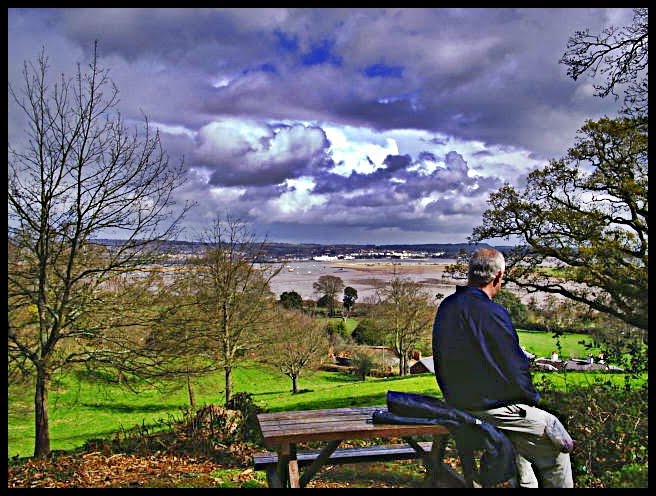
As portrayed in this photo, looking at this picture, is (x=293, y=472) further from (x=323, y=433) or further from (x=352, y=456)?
(x=352, y=456)

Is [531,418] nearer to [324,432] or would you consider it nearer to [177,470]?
[324,432]

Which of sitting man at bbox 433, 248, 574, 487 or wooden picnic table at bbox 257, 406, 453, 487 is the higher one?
sitting man at bbox 433, 248, 574, 487

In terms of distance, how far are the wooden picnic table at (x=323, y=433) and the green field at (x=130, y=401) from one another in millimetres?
6117

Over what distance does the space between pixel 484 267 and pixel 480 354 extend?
23.6 inches

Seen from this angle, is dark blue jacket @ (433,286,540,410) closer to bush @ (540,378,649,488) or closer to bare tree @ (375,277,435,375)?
bush @ (540,378,649,488)

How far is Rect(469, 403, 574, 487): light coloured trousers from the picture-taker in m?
3.88

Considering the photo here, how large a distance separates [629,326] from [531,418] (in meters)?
6.26

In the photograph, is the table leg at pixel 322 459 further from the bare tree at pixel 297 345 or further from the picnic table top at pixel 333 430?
the bare tree at pixel 297 345

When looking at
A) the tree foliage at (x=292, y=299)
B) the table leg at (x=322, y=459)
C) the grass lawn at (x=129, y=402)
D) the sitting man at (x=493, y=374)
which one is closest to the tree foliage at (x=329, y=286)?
the tree foliage at (x=292, y=299)

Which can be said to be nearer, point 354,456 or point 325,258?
point 354,456

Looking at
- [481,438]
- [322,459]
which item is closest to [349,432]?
[322,459]

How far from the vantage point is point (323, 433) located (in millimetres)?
4145

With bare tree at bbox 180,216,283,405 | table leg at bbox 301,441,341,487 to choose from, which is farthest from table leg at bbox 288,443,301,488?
bare tree at bbox 180,216,283,405

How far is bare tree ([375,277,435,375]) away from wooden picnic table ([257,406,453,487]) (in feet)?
76.7
